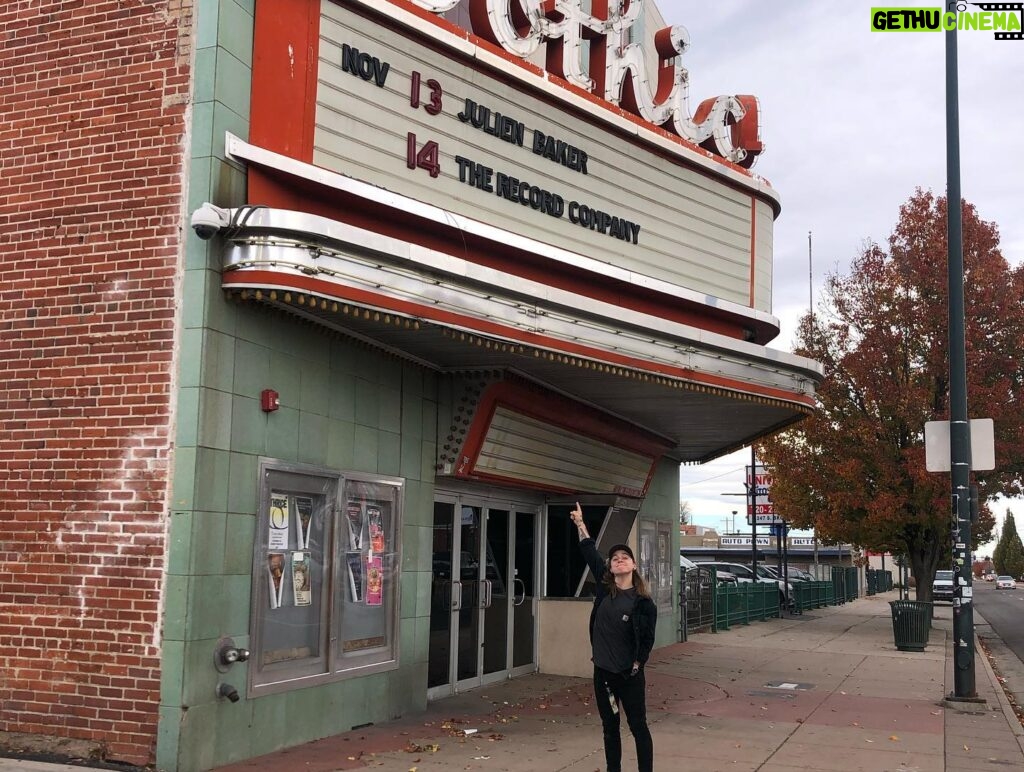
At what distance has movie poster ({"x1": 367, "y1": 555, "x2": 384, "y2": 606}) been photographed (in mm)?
9867

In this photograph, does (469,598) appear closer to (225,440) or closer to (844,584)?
(225,440)

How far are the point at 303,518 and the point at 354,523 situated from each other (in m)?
0.76

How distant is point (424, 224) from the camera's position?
31.4 feet

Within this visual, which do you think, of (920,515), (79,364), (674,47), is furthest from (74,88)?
(920,515)

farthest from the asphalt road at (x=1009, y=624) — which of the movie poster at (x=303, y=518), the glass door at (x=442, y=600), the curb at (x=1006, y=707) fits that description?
the movie poster at (x=303, y=518)

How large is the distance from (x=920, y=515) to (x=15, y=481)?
20087mm

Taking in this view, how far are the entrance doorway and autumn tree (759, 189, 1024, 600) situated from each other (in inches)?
461

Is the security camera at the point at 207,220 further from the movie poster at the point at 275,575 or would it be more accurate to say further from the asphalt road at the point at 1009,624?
the asphalt road at the point at 1009,624

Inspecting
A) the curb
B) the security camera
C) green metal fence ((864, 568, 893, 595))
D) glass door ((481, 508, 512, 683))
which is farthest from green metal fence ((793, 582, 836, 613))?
the security camera

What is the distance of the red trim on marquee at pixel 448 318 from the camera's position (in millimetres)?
7961

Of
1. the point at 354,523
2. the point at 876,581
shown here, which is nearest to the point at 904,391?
the point at 354,523

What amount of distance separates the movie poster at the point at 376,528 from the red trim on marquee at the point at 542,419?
1299 mm

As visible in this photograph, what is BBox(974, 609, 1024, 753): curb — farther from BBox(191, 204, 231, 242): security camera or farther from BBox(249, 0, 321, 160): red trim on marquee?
BBox(249, 0, 321, 160): red trim on marquee

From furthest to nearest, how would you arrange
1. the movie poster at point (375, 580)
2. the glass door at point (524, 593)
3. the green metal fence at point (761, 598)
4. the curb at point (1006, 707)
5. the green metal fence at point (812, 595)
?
the green metal fence at point (812, 595) < the green metal fence at point (761, 598) < the glass door at point (524, 593) < the curb at point (1006, 707) < the movie poster at point (375, 580)
